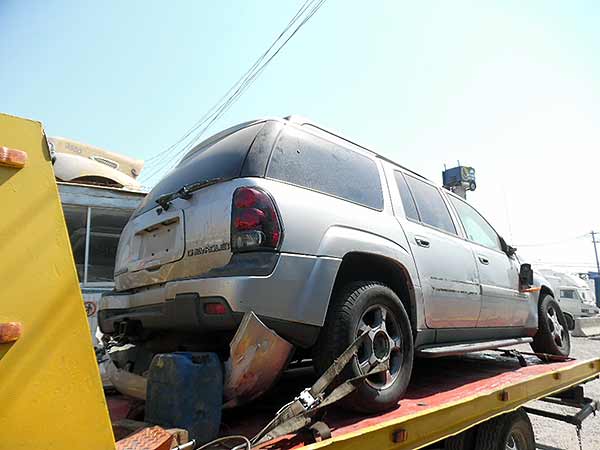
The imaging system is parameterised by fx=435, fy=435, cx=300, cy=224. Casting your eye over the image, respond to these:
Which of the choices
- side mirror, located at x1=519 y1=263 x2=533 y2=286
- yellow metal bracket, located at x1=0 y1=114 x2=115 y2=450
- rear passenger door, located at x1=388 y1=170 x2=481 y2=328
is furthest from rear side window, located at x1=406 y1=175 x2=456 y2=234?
→ yellow metal bracket, located at x1=0 y1=114 x2=115 y2=450

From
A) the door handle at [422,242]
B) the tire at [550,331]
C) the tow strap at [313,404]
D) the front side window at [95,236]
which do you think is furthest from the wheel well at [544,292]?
the front side window at [95,236]

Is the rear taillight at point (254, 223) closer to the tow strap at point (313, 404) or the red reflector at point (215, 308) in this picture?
the red reflector at point (215, 308)

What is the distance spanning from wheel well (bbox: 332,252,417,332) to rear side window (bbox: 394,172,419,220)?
0.57m

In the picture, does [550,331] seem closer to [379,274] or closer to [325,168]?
[379,274]

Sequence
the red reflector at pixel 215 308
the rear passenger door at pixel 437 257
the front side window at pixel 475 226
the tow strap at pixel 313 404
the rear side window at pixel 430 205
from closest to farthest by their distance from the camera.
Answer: the tow strap at pixel 313 404 < the red reflector at pixel 215 308 < the rear passenger door at pixel 437 257 < the rear side window at pixel 430 205 < the front side window at pixel 475 226

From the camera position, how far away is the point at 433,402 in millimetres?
2805

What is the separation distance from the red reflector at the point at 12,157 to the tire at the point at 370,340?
168cm

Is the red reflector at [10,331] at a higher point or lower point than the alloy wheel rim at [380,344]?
higher

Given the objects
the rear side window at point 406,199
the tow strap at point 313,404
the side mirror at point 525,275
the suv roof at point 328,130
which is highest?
the suv roof at point 328,130

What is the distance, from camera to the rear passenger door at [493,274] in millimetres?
4113

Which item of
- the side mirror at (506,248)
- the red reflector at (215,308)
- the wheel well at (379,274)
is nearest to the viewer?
the red reflector at (215,308)

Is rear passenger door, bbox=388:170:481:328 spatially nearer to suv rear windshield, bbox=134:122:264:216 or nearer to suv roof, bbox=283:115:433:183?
suv roof, bbox=283:115:433:183

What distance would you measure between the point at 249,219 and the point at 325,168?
2.56 ft

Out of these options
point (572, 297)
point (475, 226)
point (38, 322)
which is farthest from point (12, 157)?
point (572, 297)
